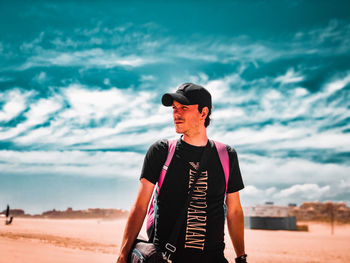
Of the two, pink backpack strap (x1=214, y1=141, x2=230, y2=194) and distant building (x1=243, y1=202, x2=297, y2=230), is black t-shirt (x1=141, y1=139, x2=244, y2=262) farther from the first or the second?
distant building (x1=243, y1=202, x2=297, y2=230)

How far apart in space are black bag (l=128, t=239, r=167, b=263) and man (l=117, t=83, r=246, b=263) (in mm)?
73

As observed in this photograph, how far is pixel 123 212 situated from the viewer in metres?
102

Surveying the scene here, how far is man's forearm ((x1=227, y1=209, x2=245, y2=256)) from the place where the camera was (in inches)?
104

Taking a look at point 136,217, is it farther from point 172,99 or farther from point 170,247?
point 172,99

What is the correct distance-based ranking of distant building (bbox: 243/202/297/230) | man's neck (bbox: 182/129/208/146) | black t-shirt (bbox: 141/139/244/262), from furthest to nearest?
distant building (bbox: 243/202/297/230) < man's neck (bbox: 182/129/208/146) < black t-shirt (bbox: 141/139/244/262)

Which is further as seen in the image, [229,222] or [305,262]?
[305,262]

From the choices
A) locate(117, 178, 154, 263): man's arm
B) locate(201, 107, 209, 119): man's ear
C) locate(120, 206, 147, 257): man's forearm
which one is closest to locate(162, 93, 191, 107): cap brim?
locate(201, 107, 209, 119): man's ear

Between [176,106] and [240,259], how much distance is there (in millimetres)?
1333

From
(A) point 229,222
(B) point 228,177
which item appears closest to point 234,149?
(B) point 228,177

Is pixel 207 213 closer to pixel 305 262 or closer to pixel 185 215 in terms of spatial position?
pixel 185 215

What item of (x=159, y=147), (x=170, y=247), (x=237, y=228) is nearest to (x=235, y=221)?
(x=237, y=228)

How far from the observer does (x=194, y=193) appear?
2.38m

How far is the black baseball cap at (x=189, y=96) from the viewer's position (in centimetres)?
249

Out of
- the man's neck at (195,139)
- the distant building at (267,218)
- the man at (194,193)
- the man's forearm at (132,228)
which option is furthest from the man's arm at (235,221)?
the distant building at (267,218)
